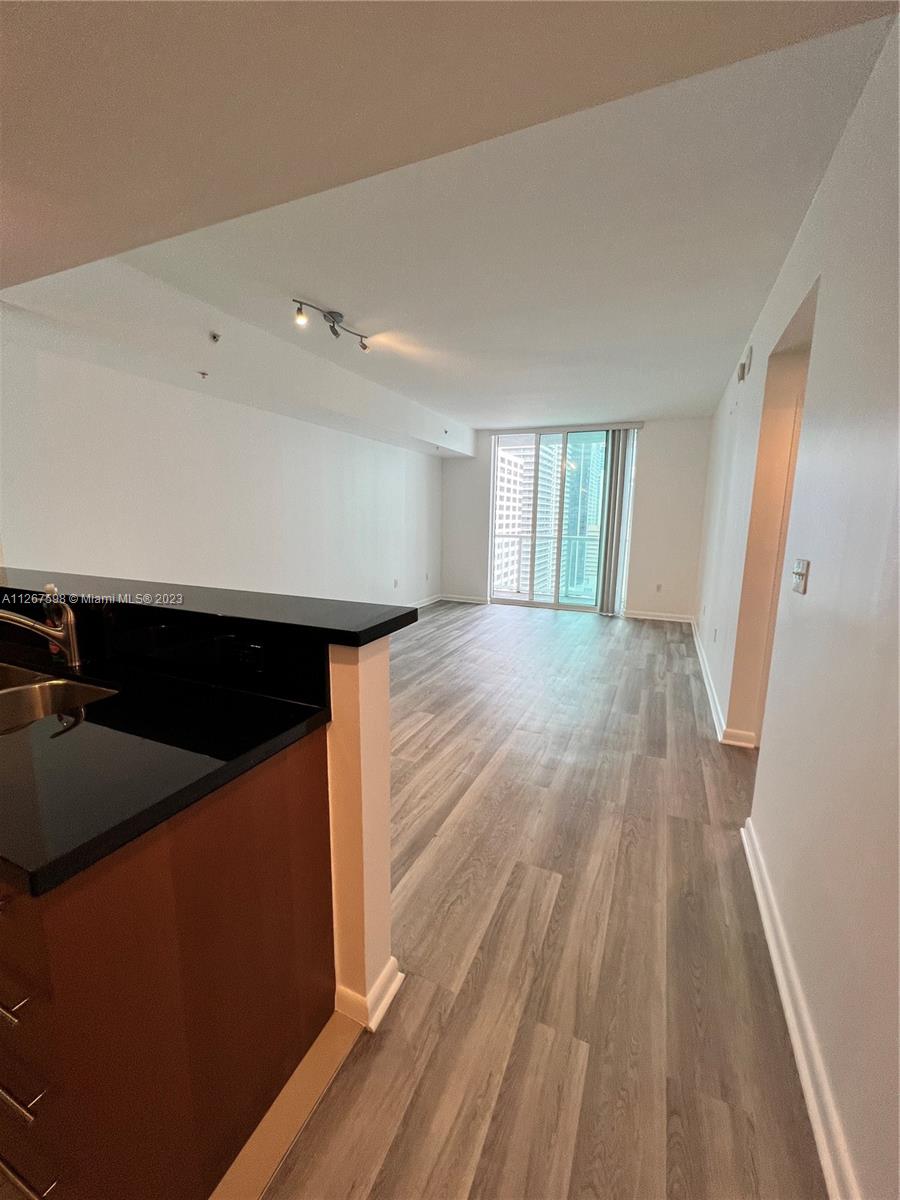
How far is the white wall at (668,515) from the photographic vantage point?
5.84 meters

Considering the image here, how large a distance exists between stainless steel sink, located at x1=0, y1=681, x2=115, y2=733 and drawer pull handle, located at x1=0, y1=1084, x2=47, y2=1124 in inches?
30.3

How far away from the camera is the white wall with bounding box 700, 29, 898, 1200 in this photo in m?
0.89

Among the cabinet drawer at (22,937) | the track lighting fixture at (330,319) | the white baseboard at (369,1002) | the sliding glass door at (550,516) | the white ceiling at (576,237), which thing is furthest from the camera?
the sliding glass door at (550,516)

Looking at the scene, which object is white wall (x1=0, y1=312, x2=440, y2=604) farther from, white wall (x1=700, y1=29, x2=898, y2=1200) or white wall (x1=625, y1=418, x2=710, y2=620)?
white wall (x1=625, y1=418, x2=710, y2=620)

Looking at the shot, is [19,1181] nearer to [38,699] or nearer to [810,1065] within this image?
[38,699]

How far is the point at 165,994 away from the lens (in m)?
0.78

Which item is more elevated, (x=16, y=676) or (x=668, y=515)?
(x=668, y=515)

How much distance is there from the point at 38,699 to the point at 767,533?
316 centimetres

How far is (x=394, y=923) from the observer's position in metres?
1.60

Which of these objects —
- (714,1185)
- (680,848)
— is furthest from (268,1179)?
(680,848)

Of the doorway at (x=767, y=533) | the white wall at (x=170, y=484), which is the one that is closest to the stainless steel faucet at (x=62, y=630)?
the white wall at (x=170, y=484)

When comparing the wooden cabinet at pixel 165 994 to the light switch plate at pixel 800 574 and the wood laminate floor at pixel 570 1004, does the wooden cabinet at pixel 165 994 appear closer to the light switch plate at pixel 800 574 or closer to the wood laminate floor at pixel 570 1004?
the wood laminate floor at pixel 570 1004

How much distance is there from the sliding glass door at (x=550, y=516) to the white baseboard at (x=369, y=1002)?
5.81 meters

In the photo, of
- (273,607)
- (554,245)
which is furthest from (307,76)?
(554,245)
